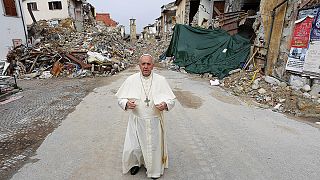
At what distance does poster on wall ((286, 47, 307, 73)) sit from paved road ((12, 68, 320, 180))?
2261mm

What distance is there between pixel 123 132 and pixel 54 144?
1.32 metres

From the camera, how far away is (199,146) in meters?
3.95

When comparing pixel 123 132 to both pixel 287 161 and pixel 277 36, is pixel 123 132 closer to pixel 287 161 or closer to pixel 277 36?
pixel 287 161

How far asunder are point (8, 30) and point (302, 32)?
16207mm

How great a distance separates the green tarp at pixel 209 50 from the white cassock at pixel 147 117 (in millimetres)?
7931

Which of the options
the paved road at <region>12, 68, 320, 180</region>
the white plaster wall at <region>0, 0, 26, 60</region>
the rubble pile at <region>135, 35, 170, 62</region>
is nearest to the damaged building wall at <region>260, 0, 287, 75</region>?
the paved road at <region>12, 68, 320, 180</region>

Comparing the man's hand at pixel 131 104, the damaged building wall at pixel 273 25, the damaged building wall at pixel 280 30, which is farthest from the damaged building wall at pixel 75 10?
the man's hand at pixel 131 104

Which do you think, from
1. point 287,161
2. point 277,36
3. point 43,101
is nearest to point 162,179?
point 287,161

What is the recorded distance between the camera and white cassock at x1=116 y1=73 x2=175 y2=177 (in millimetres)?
2762

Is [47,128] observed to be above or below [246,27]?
below

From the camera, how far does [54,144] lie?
405 cm

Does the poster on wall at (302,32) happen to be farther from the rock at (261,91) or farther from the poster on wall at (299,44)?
the rock at (261,91)

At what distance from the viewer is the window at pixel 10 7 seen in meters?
13.7

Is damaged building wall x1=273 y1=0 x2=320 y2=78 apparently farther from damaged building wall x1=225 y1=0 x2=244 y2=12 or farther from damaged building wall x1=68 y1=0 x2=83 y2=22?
damaged building wall x1=68 y1=0 x2=83 y2=22
